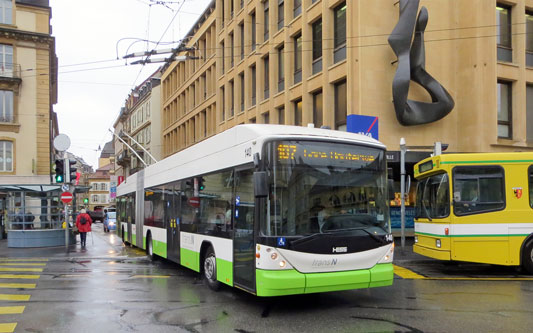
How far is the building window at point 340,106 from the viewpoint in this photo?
71.0 feet

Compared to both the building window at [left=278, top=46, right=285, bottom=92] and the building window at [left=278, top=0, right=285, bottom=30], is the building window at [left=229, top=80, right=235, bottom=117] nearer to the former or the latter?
the building window at [left=278, top=46, right=285, bottom=92]

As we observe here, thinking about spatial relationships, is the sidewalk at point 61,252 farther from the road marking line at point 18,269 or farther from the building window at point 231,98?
the building window at point 231,98

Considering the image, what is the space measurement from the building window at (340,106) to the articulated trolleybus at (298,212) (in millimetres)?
13046

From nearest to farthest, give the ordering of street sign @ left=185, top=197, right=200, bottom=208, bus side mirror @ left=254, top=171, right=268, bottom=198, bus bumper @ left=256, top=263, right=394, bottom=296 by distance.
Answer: bus side mirror @ left=254, top=171, right=268, bottom=198, bus bumper @ left=256, top=263, right=394, bottom=296, street sign @ left=185, top=197, right=200, bottom=208

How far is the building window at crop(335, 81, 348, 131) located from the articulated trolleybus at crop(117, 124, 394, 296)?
13.0 metres

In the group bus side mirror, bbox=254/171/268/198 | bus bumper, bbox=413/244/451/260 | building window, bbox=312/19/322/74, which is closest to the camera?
bus side mirror, bbox=254/171/268/198

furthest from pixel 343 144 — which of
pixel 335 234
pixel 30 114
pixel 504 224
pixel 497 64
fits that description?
pixel 30 114

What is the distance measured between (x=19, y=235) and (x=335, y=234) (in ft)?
55.9

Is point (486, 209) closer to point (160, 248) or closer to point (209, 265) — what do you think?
point (209, 265)

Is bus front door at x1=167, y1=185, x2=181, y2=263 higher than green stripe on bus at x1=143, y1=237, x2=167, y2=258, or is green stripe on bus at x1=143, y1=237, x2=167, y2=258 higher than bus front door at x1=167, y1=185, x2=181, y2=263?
bus front door at x1=167, y1=185, x2=181, y2=263

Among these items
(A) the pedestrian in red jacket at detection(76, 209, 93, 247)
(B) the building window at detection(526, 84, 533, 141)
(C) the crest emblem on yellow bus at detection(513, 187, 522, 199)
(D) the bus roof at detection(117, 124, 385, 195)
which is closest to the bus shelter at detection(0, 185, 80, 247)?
(A) the pedestrian in red jacket at detection(76, 209, 93, 247)

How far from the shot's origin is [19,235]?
20.3 m

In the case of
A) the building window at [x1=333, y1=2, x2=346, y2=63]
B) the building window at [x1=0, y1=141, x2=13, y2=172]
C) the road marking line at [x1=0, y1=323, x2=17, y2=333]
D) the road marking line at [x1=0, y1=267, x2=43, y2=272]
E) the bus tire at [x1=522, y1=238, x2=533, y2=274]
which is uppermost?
the building window at [x1=333, y1=2, x2=346, y2=63]

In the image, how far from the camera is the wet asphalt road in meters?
6.86
